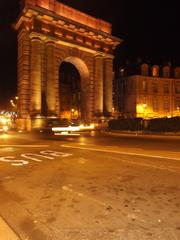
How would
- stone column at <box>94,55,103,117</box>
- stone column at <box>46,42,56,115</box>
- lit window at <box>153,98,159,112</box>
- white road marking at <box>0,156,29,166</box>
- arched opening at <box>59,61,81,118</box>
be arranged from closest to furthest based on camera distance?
1. white road marking at <box>0,156,29,166</box>
2. stone column at <box>46,42,56,115</box>
3. stone column at <box>94,55,103,117</box>
4. lit window at <box>153,98,159,112</box>
5. arched opening at <box>59,61,81,118</box>

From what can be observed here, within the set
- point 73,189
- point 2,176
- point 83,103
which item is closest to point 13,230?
point 73,189

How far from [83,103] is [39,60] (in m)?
10.6

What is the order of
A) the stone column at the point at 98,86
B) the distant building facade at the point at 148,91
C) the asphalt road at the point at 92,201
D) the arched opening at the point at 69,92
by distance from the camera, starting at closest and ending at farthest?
the asphalt road at the point at 92,201 → the stone column at the point at 98,86 → the distant building facade at the point at 148,91 → the arched opening at the point at 69,92

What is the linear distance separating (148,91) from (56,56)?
2618cm

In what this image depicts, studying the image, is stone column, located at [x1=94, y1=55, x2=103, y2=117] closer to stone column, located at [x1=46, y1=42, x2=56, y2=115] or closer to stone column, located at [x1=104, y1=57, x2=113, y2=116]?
stone column, located at [x1=104, y1=57, x2=113, y2=116]

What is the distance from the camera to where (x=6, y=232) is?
13.4ft

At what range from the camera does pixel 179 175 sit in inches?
304

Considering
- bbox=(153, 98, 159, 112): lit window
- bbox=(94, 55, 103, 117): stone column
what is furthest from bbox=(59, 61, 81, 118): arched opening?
bbox=(94, 55, 103, 117): stone column

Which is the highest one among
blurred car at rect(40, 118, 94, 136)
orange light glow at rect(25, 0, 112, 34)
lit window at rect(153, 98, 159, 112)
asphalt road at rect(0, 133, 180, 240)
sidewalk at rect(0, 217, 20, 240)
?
orange light glow at rect(25, 0, 112, 34)

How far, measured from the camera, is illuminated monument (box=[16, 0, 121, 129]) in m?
34.9

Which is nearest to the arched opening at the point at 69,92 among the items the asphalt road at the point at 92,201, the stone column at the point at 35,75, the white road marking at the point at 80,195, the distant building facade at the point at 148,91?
the distant building facade at the point at 148,91

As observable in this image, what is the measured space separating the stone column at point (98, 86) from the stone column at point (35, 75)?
979cm

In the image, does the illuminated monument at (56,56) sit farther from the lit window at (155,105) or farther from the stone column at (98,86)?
the lit window at (155,105)

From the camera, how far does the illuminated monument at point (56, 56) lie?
115 ft
